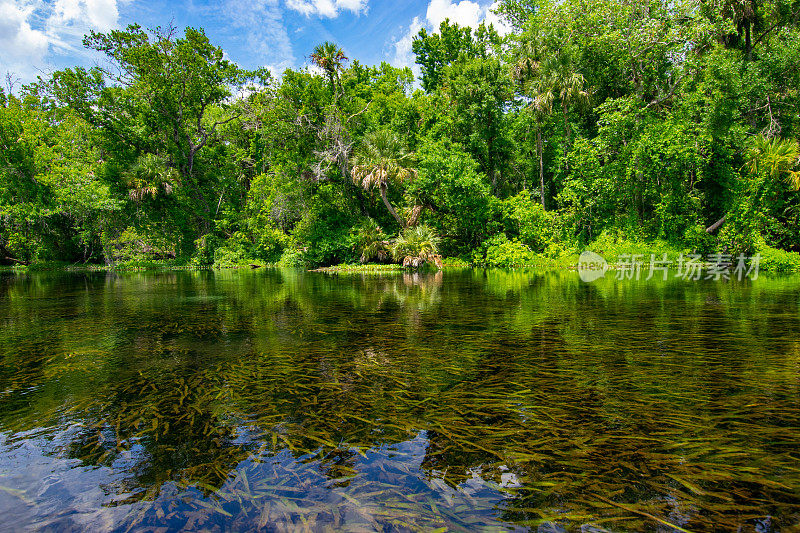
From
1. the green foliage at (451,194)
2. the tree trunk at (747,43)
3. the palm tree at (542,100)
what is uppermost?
the tree trunk at (747,43)

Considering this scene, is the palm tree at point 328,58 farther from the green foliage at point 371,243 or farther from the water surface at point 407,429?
the water surface at point 407,429

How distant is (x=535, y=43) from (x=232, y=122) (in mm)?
25915

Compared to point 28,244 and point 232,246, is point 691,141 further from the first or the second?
point 28,244

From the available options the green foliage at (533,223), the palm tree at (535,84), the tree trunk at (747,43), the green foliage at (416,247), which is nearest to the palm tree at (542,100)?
the palm tree at (535,84)

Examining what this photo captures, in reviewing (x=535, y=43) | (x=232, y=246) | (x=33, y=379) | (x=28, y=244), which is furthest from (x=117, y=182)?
(x=33, y=379)

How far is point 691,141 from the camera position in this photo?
2388cm

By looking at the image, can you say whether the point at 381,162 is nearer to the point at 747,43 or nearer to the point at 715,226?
the point at 715,226

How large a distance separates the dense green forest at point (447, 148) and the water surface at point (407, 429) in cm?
2102

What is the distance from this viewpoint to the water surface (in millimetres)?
2246

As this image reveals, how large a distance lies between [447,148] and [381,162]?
276 inches

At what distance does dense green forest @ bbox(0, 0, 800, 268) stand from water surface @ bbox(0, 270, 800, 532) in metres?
21.0

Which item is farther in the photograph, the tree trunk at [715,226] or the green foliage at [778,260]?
the tree trunk at [715,226]

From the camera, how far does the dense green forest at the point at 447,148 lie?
23.4 meters

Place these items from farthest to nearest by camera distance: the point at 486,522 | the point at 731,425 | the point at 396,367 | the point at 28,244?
1. the point at 28,244
2. the point at 396,367
3. the point at 731,425
4. the point at 486,522
